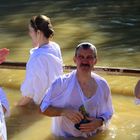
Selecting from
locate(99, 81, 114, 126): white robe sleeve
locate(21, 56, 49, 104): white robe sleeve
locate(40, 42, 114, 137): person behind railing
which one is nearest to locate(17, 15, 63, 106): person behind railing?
locate(21, 56, 49, 104): white robe sleeve

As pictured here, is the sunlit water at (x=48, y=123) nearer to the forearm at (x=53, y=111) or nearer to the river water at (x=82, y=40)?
the river water at (x=82, y=40)

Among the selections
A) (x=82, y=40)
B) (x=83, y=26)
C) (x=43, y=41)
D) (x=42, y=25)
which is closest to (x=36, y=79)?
(x=43, y=41)

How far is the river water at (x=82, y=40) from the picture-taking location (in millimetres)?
5809

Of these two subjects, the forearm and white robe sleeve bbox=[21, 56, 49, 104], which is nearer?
the forearm

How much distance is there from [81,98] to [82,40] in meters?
4.45

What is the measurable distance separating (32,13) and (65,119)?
6.99 metres

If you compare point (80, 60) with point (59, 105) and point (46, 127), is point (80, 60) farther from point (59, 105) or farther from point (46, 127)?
point (46, 127)

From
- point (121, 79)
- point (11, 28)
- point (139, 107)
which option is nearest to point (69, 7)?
point (11, 28)

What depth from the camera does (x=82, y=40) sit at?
30.2 feet

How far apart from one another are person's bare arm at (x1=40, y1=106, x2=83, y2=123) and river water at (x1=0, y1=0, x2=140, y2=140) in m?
0.58

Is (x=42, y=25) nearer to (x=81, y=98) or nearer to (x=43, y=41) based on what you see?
(x=43, y=41)

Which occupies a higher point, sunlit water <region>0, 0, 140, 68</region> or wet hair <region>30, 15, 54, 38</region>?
wet hair <region>30, 15, 54, 38</region>

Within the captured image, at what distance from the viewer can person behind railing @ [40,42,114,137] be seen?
15.7 ft

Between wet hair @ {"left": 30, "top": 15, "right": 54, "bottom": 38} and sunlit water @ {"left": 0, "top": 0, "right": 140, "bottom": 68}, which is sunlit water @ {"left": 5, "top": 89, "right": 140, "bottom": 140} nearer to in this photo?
wet hair @ {"left": 30, "top": 15, "right": 54, "bottom": 38}
